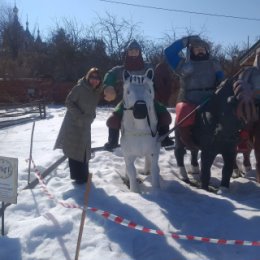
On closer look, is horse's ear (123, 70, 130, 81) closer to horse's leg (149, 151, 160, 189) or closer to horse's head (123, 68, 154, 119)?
horse's head (123, 68, 154, 119)

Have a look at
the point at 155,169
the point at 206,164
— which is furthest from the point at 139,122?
the point at 206,164

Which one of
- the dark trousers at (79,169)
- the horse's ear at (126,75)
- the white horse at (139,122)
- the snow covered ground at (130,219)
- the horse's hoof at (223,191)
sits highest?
the horse's ear at (126,75)

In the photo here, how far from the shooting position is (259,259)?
128 inches

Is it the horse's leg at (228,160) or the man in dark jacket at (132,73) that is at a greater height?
the man in dark jacket at (132,73)

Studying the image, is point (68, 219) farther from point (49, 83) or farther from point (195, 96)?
point (49, 83)

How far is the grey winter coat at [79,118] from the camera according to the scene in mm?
5246

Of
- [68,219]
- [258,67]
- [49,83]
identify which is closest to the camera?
[68,219]

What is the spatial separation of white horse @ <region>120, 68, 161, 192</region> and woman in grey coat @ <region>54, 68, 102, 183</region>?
0.62 metres

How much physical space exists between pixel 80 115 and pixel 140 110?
1214 millimetres

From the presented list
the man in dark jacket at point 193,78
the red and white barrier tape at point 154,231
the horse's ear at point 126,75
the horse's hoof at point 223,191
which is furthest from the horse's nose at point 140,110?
the horse's hoof at point 223,191

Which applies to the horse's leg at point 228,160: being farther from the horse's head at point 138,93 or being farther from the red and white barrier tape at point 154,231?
the red and white barrier tape at point 154,231

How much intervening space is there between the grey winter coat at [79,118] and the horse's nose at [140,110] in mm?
1052

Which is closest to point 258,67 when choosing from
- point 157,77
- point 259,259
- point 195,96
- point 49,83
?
point 195,96

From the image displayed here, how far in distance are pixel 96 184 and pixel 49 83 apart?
20051 millimetres
